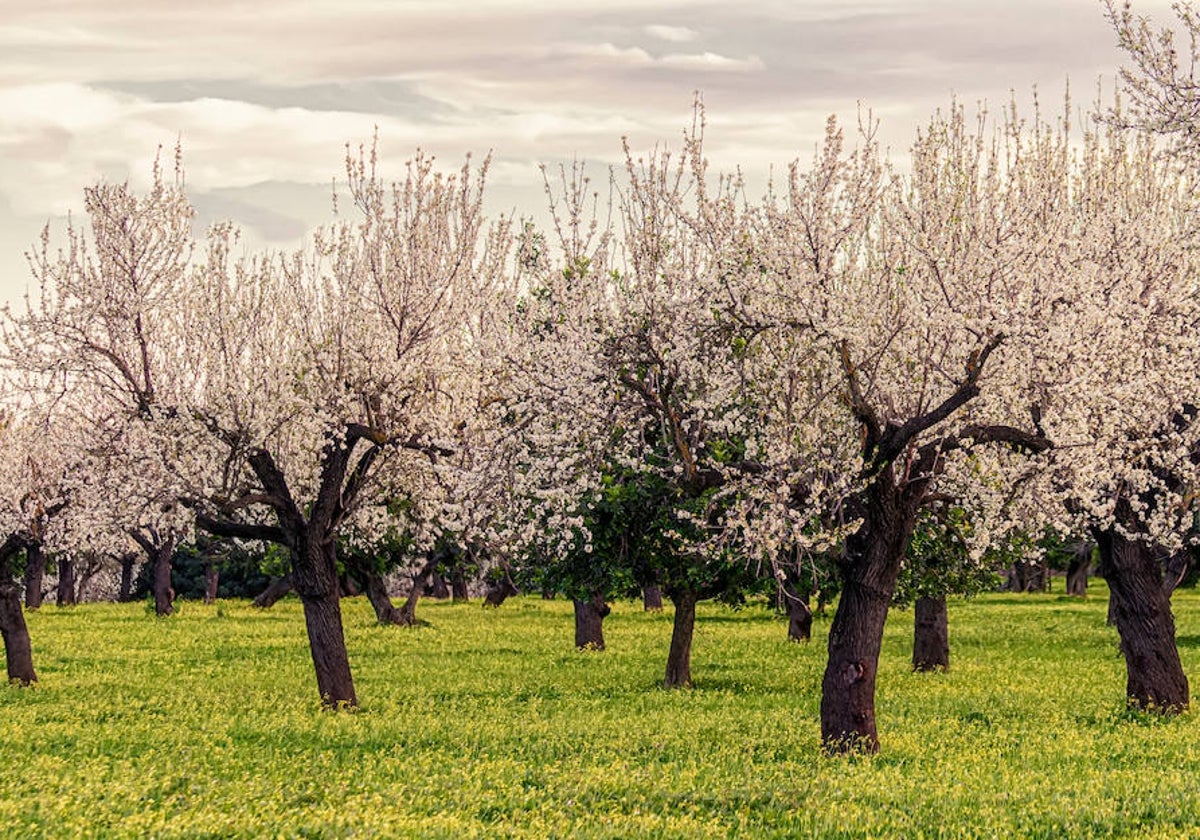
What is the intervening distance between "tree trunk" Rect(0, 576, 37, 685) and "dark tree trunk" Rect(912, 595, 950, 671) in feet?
82.0

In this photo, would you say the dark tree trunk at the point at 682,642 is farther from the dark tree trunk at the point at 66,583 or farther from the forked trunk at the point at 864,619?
the dark tree trunk at the point at 66,583

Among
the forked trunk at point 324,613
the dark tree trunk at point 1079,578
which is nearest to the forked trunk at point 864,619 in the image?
the forked trunk at point 324,613

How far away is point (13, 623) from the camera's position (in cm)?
3584

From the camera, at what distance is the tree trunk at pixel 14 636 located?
116 ft

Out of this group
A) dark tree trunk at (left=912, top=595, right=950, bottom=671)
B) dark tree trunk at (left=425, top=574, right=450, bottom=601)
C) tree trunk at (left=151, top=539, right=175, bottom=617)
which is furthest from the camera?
dark tree trunk at (left=425, top=574, right=450, bottom=601)

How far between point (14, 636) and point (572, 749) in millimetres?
18643

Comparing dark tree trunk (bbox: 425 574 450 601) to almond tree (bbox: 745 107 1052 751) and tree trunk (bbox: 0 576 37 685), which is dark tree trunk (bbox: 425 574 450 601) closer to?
tree trunk (bbox: 0 576 37 685)

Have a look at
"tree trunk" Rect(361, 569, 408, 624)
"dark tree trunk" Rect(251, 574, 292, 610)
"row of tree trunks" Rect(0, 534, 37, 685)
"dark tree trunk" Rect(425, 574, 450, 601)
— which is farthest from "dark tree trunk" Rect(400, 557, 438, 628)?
"dark tree trunk" Rect(425, 574, 450, 601)

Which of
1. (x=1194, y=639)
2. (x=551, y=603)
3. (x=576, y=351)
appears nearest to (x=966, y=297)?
(x=576, y=351)

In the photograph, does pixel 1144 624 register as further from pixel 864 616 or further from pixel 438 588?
pixel 438 588

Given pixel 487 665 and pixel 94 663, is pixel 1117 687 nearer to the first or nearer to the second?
pixel 487 665

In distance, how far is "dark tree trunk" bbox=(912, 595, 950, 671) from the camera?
41781mm

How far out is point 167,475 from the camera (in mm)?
27734

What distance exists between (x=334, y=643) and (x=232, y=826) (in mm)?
13630
